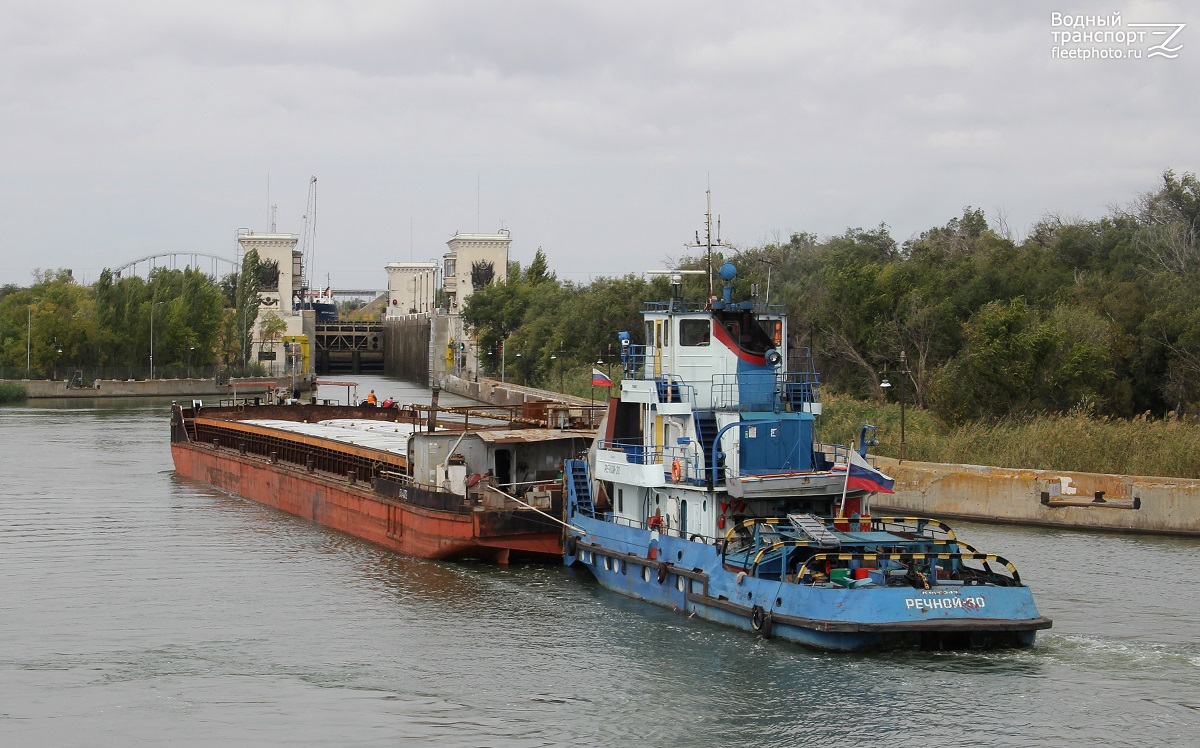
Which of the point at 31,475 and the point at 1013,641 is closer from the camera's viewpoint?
the point at 1013,641

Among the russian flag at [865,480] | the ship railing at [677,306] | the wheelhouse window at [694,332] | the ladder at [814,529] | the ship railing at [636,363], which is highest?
the ship railing at [677,306]

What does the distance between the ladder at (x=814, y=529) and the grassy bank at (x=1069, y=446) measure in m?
16.2

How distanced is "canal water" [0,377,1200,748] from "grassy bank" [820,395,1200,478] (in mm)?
3996

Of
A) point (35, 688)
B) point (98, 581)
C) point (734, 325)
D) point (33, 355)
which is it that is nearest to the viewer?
point (35, 688)

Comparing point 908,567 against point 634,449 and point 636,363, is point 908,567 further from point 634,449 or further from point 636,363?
point 636,363

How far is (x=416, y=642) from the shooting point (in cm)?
2198

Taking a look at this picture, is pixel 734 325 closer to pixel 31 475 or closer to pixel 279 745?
pixel 279 745

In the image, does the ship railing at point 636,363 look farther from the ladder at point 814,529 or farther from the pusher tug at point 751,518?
the ladder at point 814,529

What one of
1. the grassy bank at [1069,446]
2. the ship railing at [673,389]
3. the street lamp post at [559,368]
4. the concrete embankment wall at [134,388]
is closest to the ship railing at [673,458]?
the ship railing at [673,389]

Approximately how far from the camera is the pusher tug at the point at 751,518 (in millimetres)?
19312

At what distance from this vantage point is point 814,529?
20.6 meters

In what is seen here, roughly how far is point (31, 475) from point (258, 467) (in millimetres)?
9635

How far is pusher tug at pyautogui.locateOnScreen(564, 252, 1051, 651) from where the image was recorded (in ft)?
63.4

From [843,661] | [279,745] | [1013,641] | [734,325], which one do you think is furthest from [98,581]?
[1013,641]
